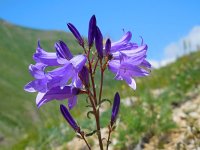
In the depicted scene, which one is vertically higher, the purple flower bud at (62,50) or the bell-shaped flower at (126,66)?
the purple flower bud at (62,50)

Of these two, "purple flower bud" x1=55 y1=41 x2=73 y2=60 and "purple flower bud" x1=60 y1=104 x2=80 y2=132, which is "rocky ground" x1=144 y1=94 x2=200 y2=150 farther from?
"purple flower bud" x1=55 y1=41 x2=73 y2=60

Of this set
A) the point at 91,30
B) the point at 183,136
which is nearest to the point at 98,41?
the point at 91,30

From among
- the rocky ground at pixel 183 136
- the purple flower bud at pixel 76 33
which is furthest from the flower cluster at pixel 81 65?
the rocky ground at pixel 183 136

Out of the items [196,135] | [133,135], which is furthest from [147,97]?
[196,135]

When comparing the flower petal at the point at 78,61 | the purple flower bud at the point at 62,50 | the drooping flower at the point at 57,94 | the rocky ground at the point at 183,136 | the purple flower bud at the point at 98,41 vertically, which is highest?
the purple flower bud at the point at 98,41

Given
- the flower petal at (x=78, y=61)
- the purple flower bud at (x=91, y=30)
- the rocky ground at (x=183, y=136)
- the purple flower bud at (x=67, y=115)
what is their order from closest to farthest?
the flower petal at (x=78, y=61) → the purple flower bud at (x=91, y=30) → the purple flower bud at (x=67, y=115) → the rocky ground at (x=183, y=136)

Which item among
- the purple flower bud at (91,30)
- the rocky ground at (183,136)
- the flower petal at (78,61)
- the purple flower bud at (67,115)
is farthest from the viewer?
the rocky ground at (183,136)

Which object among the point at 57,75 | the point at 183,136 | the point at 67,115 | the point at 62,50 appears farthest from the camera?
the point at 183,136

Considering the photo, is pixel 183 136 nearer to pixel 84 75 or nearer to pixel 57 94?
pixel 84 75

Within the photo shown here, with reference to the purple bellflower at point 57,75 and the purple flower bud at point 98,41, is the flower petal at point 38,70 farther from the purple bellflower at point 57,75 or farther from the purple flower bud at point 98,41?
the purple flower bud at point 98,41
